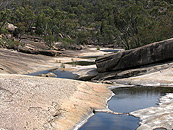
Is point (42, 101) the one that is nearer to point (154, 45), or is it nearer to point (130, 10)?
point (154, 45)

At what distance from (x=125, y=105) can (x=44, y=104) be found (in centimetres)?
761

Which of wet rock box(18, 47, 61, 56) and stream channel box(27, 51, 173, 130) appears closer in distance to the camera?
stream channel box(27, 51, 173, 130)

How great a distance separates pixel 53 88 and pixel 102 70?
17428 millimetres

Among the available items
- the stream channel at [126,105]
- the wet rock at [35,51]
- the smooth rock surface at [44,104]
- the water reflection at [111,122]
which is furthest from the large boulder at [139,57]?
the wet rock at [35,51]

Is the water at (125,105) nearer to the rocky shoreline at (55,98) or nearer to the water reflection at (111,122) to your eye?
the water reflection at (111,122)

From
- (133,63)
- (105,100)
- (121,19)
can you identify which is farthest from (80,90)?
(121,19)

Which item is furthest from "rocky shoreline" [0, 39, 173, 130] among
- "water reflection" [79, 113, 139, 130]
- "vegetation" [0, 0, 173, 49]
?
"vegetation" [0, 0, 173, 49]

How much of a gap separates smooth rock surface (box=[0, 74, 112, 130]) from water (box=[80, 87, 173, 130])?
36.2 inches

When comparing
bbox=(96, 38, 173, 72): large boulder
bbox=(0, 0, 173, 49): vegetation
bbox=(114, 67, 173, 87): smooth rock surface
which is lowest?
bbox=(114, 67, 173, 87): smooth rock surface

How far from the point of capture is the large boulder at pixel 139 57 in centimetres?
3105

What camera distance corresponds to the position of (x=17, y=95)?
15906 millimetres

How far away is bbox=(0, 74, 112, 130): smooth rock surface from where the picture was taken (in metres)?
12.8

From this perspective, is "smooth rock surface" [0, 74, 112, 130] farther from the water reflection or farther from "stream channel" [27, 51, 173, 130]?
"stream channel" [27, 51, 173, 130]

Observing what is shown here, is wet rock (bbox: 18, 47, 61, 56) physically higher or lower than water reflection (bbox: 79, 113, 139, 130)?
higher
